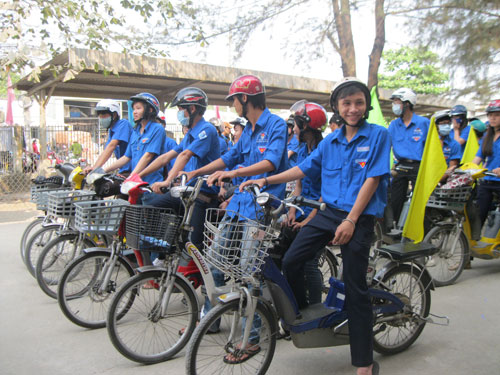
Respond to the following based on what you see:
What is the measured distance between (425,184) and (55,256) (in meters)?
3.79

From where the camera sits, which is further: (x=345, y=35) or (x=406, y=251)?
(x=345, y=35)

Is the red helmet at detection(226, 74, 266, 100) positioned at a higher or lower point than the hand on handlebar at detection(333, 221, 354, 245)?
higher

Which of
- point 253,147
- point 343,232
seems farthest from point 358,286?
point 253,147

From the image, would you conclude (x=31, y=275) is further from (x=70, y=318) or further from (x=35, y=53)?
(x=35, y=53)

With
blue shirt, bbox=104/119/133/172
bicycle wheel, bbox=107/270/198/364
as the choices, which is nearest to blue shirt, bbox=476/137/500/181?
bicycle wheel, bbox=107/270/198/364

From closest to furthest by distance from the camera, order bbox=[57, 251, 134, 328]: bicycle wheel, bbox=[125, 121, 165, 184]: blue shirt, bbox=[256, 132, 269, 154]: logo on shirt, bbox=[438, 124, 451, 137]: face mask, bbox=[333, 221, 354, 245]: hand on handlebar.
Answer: bbox=[333, 221, 354, 245]: hand on handlebar < bbox=[256, 132, 269, 154]: logo on shirt < bbox=[57, 251, 134, 328]: bicycle wheel < bbox=[125, 121, 165, 184]: blue shirt < bbox=[438, 124, 451, 137]: face mask

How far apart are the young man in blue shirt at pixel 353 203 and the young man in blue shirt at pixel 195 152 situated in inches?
41.8

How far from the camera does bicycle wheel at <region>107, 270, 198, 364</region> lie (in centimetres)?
322

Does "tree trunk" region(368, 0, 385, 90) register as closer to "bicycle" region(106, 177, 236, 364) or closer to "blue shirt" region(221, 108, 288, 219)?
"blue shirt" region(221, 108, 288, 219)

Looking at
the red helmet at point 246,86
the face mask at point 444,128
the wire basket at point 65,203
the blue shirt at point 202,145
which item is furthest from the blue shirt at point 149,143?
the face mask at point 444,128

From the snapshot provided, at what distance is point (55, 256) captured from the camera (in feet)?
14.9

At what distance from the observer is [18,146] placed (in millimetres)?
13055

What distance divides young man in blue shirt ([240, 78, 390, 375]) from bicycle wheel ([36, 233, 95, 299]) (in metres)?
2.34

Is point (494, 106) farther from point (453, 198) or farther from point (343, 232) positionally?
point (343, 232)
